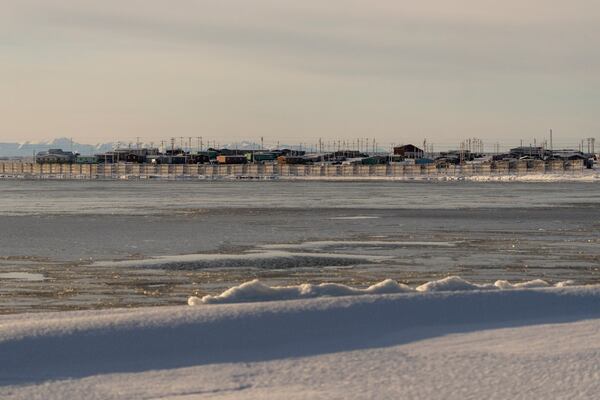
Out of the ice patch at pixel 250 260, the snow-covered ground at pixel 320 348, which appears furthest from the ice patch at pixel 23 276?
the snow-covered ground at pixel 320 348

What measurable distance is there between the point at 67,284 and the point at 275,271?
163 inches

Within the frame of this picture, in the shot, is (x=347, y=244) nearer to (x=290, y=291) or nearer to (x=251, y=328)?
(x=290, y=291)

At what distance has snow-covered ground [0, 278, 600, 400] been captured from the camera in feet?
28.1

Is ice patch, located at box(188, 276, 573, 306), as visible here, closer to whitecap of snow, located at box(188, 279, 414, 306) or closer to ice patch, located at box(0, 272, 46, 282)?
whitecap of snow, located at box(188, 279, 414, 306)

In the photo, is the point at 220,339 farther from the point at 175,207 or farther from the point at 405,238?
the point at 175,207

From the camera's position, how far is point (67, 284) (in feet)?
56.9

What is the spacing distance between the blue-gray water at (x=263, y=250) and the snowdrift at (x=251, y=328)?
411cm

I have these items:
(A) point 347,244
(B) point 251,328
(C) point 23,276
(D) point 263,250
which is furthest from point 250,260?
(B) point 251,328

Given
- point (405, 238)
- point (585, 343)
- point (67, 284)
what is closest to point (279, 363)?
point (585, 343)

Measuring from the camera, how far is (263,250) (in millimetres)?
24719

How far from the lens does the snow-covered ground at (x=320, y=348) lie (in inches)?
337

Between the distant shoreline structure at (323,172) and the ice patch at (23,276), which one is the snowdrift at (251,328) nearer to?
the ice patch at (23,276)

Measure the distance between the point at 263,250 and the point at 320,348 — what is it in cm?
1463

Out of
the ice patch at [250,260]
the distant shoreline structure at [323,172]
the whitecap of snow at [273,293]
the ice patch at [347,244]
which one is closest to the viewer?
the whitecap of snow at [273,293]
